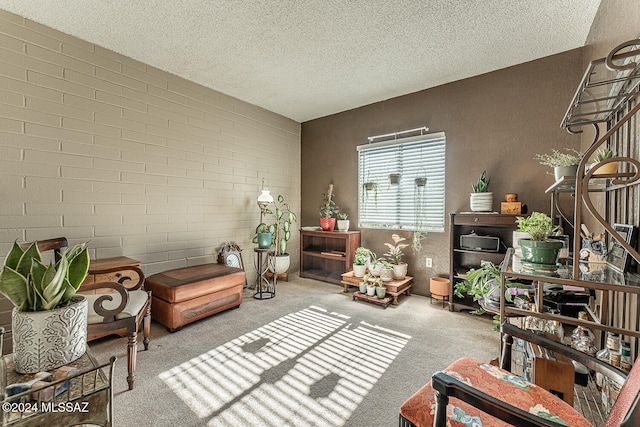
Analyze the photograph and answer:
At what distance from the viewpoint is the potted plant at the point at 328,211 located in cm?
413

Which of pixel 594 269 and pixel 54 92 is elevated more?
pixel 54 92

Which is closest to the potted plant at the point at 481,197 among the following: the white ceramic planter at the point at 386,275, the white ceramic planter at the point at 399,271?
the white ceramic planter at the point at 399,271

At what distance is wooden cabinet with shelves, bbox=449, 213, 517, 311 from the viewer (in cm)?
288

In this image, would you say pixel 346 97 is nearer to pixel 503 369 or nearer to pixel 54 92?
pixel 54 92

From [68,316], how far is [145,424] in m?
0.84

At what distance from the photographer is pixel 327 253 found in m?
4.16

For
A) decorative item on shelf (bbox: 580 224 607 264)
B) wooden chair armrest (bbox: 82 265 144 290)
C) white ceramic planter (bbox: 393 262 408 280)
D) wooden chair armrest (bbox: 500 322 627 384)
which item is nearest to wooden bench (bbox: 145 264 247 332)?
wooden chair armrest (bbox: 82 265 144 290)

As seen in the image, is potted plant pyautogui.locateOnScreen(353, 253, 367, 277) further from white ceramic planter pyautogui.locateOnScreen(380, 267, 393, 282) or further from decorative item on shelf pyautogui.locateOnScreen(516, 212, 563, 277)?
decorative item on shelf pyautogui.locateOnScreen(516, 212, 563, 277)

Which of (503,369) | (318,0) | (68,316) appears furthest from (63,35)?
(503,369)

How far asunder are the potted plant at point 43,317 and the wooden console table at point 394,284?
286 cm

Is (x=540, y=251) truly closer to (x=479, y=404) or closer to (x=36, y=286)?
(x=479, y=404)

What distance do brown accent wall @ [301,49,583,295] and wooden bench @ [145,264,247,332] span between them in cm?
209

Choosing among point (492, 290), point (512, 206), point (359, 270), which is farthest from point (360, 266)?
point (492, 290)

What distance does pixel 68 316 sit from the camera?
3.38 feet
